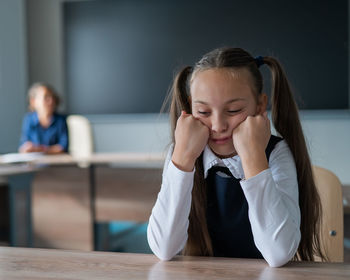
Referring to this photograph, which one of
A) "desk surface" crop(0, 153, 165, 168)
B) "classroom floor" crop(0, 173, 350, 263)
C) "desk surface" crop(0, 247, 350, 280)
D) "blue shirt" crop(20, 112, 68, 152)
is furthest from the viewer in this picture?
"blue shirt" crop(20, 112, 68, 152)

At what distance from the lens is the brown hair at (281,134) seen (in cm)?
105

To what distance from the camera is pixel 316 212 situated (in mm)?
1062

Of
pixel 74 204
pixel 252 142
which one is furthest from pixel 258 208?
pixel 74 204

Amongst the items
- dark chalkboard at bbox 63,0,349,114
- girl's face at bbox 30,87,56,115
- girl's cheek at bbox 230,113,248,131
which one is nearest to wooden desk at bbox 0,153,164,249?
girl's face at bbox 30,87,56,115

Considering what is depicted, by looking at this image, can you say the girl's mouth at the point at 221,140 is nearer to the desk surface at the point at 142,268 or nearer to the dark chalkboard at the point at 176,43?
the desk surface at the point at 142,268

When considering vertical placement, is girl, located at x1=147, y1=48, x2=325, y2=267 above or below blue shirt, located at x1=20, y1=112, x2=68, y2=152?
above

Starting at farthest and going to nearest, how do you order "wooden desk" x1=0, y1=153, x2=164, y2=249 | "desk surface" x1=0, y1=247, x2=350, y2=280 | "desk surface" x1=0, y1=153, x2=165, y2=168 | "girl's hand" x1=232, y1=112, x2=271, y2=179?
"desk surface" x1=0, y1=153, x2=165, y2=168 < "wooden desk" x1=0, y1=153, x2=164, y2=249 < "girl's hand" x1=232, y1=112, x2=271, y2=179 < "desk surface" x1=0, y1=247, x2=350, y2=280

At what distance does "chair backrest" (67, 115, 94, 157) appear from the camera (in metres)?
4.34

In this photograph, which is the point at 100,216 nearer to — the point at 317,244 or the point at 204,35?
the point at 317,244

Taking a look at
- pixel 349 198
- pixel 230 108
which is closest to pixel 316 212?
pixel 230 108

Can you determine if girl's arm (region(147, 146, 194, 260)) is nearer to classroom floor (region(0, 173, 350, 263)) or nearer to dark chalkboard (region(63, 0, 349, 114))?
classroom floor (region(0, 173, 350, 263))

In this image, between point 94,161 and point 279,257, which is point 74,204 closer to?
point 94,161

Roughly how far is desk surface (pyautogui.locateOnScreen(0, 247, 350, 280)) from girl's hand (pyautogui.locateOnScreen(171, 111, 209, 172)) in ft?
0.66

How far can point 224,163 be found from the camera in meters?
1.04
